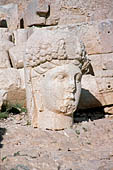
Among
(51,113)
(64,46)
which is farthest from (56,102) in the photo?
(64,46)

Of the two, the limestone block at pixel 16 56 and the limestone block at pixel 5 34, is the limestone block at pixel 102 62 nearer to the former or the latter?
the limestone block at pixel 16 56

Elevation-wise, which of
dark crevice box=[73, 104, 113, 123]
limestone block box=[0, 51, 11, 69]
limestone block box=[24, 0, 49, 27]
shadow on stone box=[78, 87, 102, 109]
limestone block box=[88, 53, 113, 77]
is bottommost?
dark crevice box=[73, 104, 113, 123]

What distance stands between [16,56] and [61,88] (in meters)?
2.18

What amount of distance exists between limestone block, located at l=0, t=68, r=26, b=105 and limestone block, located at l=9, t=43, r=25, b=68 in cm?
41

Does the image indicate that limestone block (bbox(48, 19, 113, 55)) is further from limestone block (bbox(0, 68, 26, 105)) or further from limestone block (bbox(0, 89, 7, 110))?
limestone block (bbox(0, 89, 7, 110))

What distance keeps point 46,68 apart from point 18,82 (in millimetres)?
1381

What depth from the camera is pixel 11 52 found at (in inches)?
243

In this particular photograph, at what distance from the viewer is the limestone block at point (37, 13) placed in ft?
26.4

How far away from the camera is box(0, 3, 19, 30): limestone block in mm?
8570

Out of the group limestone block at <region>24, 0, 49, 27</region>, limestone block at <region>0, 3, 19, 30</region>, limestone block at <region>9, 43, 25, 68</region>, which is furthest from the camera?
limestone block at <region>0, 3, 19, 30</region>

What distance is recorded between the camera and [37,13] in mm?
8039

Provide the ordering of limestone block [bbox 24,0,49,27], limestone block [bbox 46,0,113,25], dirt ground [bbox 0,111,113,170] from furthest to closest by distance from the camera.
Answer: limestone block [bbox 46,0,113,25]
limestone block [bbox 24,0,49,27]
dirt ground [bbox 0,111,113,170]

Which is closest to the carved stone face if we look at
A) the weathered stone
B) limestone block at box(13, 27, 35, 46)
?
the weathered stone

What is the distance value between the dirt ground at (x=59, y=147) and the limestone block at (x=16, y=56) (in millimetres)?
1595
